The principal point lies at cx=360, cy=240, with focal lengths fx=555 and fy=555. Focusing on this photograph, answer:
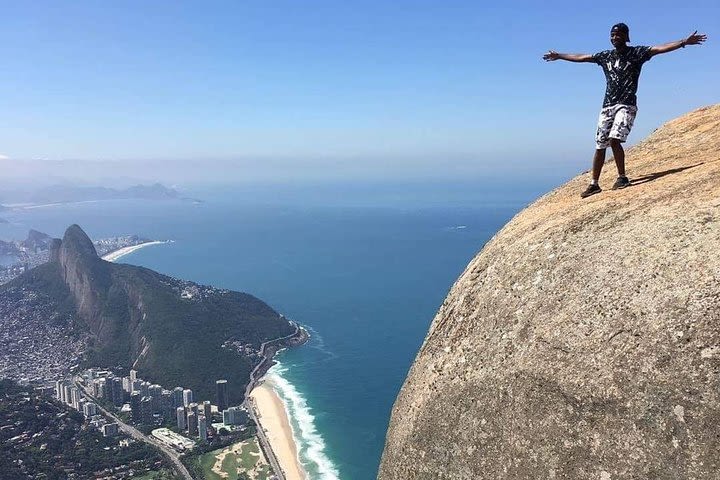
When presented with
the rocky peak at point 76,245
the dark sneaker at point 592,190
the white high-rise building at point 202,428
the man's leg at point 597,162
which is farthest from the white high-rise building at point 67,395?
the man's leg at point 597,162

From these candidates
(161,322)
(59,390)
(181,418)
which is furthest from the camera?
(161,322)

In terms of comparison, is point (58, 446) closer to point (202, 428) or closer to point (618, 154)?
point (202, 428)

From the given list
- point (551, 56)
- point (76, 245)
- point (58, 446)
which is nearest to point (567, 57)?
point (551, 56)

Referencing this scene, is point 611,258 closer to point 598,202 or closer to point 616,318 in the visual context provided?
point 616,318

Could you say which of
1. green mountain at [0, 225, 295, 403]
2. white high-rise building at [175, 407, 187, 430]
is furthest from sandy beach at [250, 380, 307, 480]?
white high-rise building at [175, 407, 187, 430]

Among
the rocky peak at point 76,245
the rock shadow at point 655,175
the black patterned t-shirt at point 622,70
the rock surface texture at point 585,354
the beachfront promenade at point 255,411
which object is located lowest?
the beachfront promenade at point 255,411

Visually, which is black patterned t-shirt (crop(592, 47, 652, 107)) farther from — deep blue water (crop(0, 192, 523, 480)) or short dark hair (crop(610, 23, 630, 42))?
deep blue water (crop(0, 192, 523, 480))

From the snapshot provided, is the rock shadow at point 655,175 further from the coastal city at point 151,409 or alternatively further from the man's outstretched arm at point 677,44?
the coastal city at point 151,409
